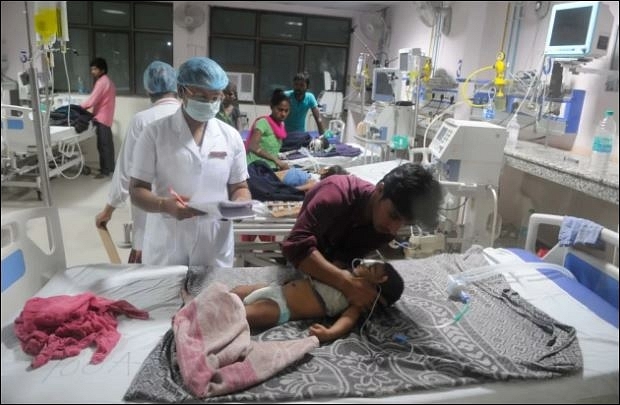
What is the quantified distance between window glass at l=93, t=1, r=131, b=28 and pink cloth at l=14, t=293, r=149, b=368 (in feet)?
5.80

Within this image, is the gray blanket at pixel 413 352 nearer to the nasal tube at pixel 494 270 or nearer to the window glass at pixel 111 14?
the nasal tube at pixel 494 270

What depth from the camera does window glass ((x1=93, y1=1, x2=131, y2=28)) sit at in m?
2.70

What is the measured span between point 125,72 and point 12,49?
2198mm

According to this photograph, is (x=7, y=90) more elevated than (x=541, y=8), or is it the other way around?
(x=541, y=8)

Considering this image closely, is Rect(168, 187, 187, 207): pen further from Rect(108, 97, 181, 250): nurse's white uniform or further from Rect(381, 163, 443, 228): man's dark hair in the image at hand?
Rect(381, 163, 443, 228): man's dark hair

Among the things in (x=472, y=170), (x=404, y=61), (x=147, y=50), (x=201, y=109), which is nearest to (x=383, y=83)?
(x=404, y=61)

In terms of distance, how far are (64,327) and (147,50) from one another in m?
2.04

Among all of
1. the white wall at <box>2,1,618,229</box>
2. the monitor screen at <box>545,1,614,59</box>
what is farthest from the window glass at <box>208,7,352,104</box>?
the monitor screen at <box>545,1,614,59</box>

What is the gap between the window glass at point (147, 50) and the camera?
2554mm

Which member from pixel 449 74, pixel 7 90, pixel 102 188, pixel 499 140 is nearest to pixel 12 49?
pixel 7 90

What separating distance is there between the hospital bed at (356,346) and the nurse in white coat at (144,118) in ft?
1.73

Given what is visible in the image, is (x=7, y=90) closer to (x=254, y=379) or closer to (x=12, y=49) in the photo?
(x=12, y=49)

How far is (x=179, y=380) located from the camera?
120cm

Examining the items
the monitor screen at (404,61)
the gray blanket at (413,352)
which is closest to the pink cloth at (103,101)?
the monitor screen at (404,61)
